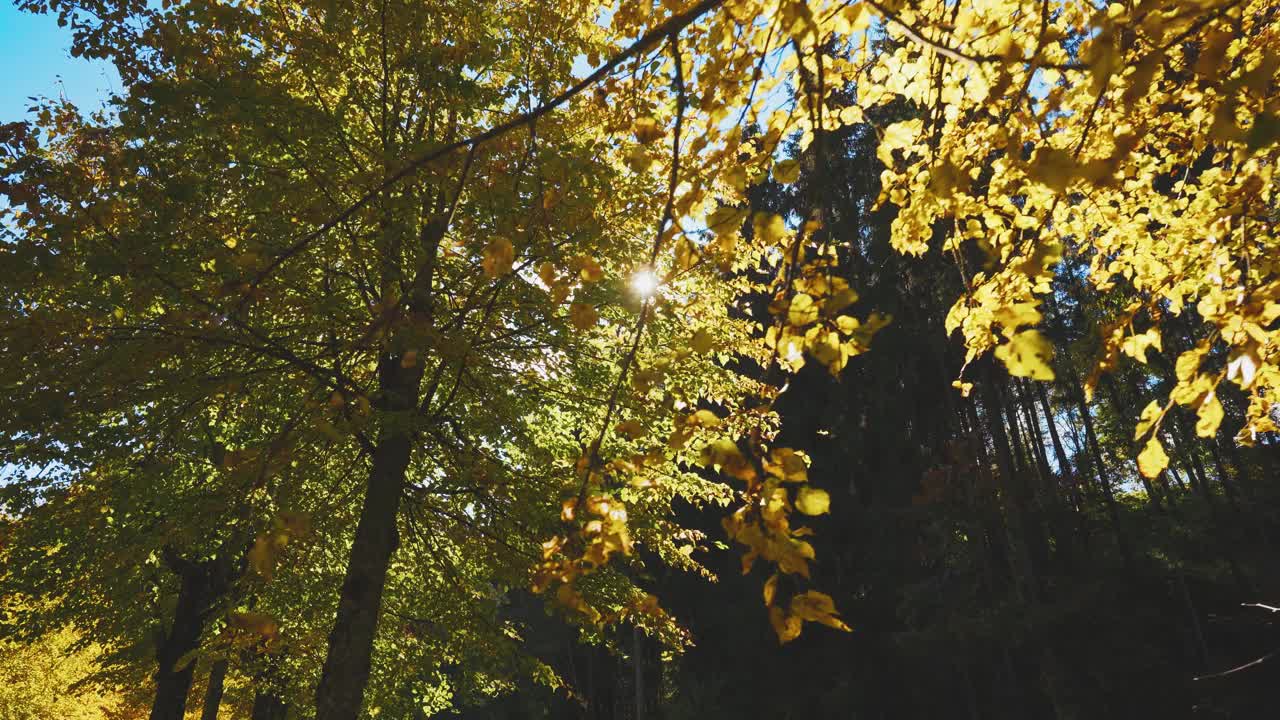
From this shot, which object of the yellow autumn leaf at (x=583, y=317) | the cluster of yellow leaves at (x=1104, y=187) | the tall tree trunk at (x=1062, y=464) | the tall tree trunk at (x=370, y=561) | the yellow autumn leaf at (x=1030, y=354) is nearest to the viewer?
the yellow autumn leaf at (x=1030, y=354)

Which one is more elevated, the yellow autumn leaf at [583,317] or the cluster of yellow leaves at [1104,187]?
the cluster of yellow leaves at [1104,187]

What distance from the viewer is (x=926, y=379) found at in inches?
686

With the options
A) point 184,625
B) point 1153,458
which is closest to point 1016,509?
point 1153,458

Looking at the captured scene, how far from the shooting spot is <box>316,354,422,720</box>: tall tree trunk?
168 inches

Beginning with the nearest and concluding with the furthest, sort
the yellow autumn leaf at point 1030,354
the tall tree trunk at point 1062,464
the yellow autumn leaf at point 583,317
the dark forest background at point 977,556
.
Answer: the yellow autumn leaf at point 1030,354
the yellow autumn leaf at point 583,317
the dark forest background at point 977,556
the tall tree trunk at point 1062,464

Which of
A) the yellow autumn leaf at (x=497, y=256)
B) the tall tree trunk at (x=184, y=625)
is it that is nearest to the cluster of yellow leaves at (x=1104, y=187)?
the yellow autumn leaf at (x=497, y=256)

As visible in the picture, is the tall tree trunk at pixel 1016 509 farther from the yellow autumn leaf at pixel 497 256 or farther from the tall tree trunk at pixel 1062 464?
the yellow autumn leaf at pixel 497 256

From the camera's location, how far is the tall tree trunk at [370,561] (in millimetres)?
4273

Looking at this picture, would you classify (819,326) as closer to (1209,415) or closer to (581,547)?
(581,547)

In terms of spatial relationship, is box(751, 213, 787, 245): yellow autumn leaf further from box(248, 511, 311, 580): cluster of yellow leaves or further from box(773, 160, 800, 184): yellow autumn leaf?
box(248, 511, 311, 580): cluster of yellow leaves

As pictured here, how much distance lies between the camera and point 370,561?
473 cm

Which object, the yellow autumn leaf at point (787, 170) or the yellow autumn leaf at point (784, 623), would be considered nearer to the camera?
the yellow autumn leaf at point (784, 623)

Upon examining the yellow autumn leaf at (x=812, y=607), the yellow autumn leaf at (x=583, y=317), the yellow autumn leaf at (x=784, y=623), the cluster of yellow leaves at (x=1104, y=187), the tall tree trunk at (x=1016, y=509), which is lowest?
the yellow autumn leaf at (x=784, y=623)

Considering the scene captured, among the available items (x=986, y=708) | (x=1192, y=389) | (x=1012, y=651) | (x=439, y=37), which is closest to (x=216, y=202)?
(x=439, y=37)
